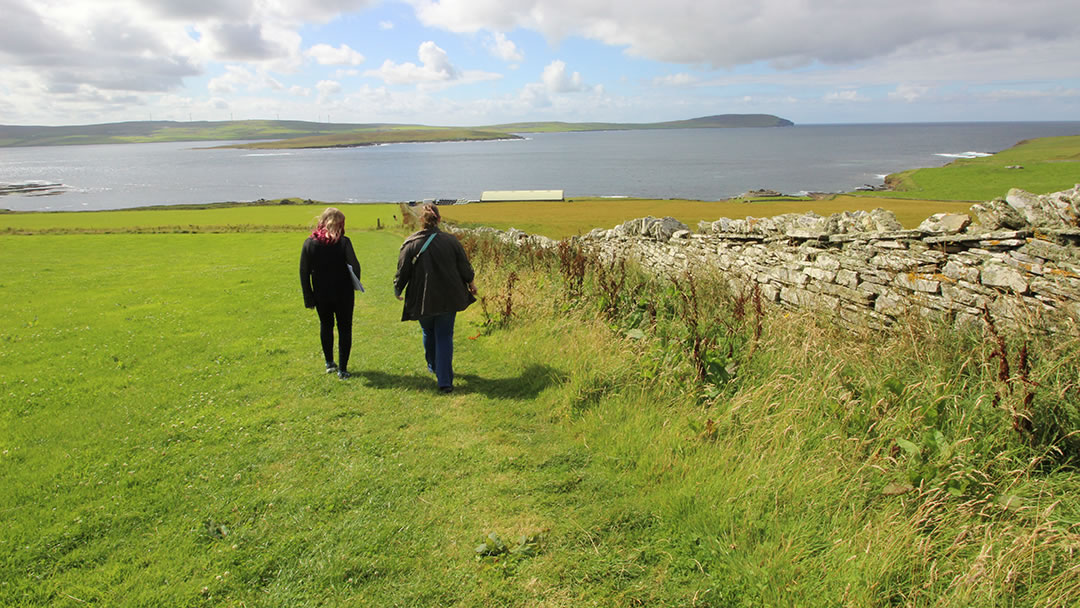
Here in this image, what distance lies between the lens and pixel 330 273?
6.89 meters

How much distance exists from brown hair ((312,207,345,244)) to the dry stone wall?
261 inches

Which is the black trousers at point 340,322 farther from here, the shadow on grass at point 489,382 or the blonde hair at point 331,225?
the blonde hair at point 331,225

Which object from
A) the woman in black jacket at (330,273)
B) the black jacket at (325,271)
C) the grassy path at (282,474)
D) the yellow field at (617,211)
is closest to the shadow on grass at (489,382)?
the grassy path at (282,474)

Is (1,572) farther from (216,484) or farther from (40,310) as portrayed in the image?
(40,310)

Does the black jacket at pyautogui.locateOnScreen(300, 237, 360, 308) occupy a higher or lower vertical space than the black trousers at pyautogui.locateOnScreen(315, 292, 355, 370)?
higher

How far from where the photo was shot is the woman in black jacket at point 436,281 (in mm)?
6520

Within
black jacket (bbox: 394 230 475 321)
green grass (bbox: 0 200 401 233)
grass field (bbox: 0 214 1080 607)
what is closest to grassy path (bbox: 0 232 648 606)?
grass field (bbox: 0 214 1080 607)

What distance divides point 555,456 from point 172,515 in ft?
10.2

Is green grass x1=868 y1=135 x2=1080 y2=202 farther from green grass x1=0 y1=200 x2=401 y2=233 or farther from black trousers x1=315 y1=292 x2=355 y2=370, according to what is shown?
black trousers x1=315 y1=292 x2=355 y2=370

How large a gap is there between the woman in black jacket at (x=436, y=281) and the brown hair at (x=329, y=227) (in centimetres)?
89

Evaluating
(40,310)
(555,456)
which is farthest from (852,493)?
(40,310)

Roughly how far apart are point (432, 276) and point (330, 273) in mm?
1437

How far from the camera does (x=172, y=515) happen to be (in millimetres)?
4133

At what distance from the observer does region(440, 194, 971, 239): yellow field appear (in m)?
36.5
